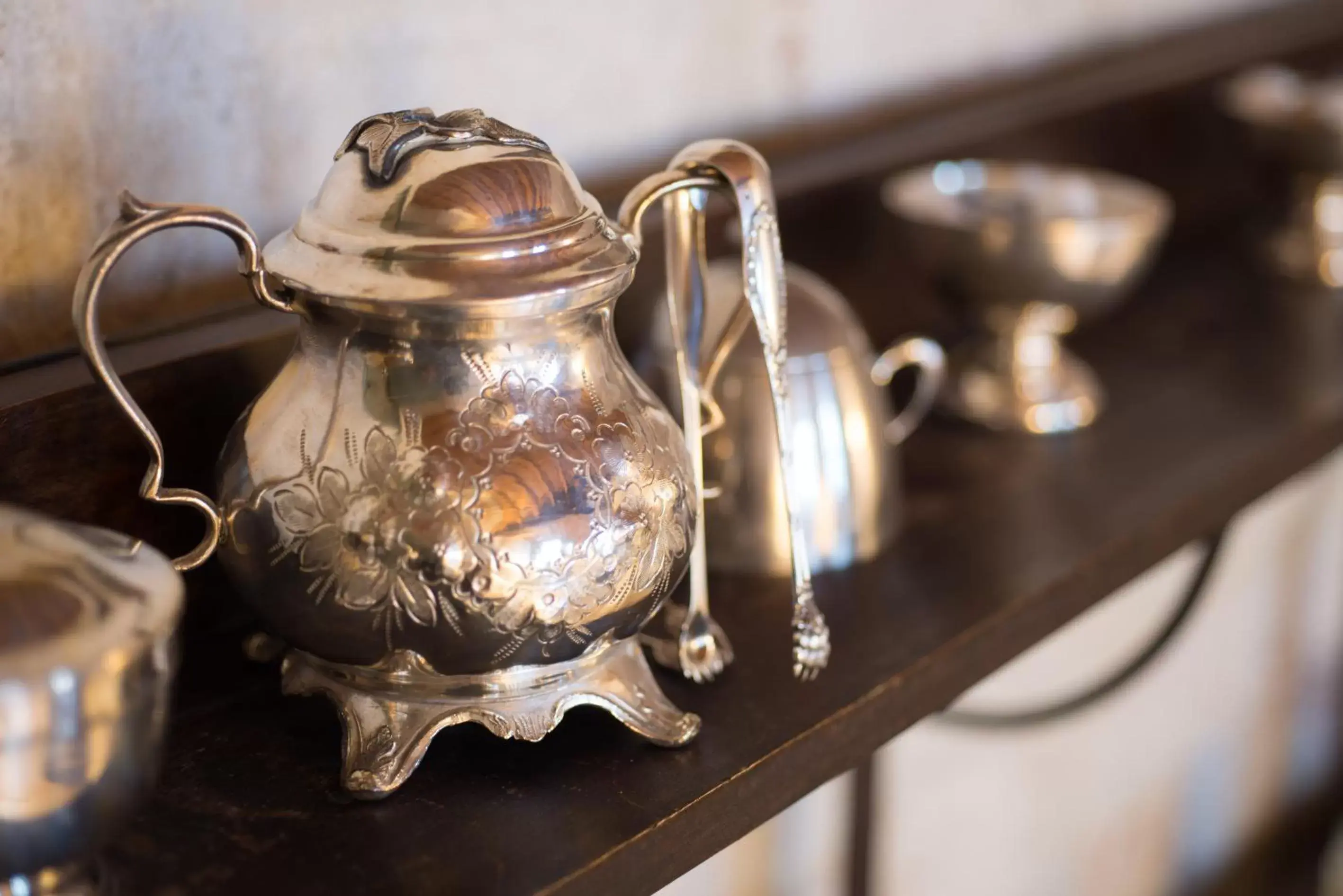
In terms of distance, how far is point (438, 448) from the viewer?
0.46 metres

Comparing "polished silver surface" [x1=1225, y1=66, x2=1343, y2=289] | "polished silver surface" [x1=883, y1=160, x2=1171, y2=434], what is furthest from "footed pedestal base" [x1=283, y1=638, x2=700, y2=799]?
"polished silver surface" [x1=1225, y1=66, x2=1343, y2=289]

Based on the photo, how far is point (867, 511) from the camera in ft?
2.29

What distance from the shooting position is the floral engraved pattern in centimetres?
46

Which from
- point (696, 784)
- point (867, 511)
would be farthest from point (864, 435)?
point (696, 784)

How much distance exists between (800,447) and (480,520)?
253 millimetres

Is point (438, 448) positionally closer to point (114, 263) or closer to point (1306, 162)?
Answer: point (114, 263)

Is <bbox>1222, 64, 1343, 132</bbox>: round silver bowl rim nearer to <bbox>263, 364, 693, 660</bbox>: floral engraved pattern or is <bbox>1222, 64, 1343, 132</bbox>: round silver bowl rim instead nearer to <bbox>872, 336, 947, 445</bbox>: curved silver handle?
<bbox>872, 336, 947, 445</bbox>: curved silver handle

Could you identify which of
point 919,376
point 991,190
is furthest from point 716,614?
point 991,190

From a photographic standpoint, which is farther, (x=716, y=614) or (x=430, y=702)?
(x=716, y=614)

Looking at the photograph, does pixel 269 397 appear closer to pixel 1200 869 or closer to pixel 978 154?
pixel 978 154

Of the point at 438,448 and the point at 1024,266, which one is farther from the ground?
the point at 438,448

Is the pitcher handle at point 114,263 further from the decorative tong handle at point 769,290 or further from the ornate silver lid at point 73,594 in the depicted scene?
the decorative tong handle at point 769,290

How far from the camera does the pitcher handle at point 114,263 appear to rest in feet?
1.44

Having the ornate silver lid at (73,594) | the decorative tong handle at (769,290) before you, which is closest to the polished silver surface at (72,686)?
the ornate silver lid at (73,594)
